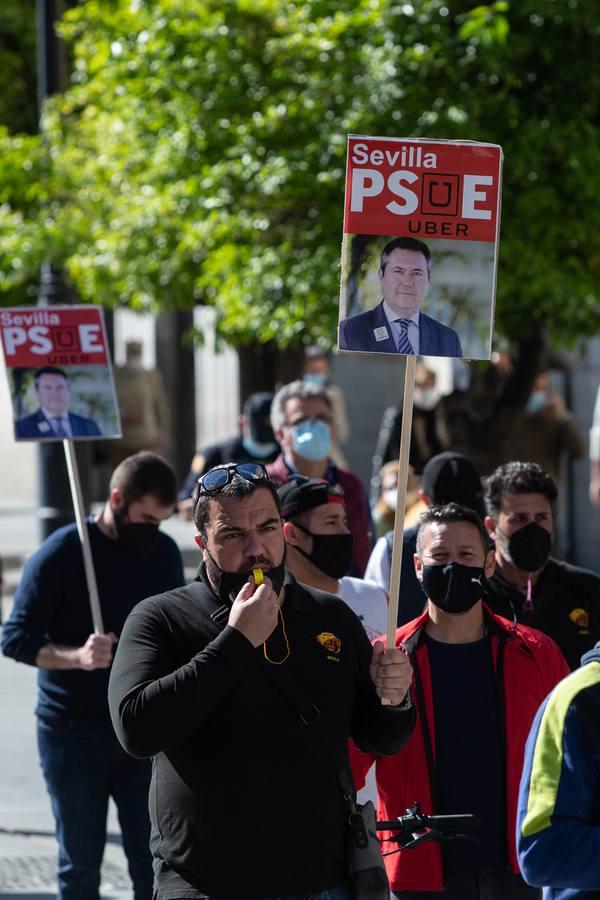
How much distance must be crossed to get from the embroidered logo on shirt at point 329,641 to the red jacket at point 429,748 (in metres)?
0.65

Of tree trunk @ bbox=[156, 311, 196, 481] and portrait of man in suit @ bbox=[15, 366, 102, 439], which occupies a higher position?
portrait of man in suit @ bbox=[15, 366, 102, 439]

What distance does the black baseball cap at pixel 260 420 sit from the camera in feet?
33.3

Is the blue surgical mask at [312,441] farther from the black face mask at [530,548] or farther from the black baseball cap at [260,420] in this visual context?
the black face mask at [530,548]

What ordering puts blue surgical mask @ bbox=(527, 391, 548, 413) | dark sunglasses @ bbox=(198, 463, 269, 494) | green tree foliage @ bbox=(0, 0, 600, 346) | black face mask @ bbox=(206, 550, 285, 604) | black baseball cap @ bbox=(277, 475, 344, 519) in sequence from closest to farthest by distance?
1. black face mask @ bbox=(206, 550, 285, 604)
2. dark sunglasses @ bbox=(198, 463, 269, 494)
3. black baseball cap @ bbox=(277, 475, 344, 519)
4. green tree foliage @ bbox=(0, 0, 600, 346)
5. blue surgical mask @ bbox=(527, 391, 548, 413)

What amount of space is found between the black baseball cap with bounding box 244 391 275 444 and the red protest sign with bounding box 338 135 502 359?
18.6ft

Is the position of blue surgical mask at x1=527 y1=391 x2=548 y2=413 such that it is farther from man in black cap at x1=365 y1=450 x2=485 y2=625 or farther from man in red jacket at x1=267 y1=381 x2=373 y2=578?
man in black cap at x1=365 y1=450 x2=485 y2=625

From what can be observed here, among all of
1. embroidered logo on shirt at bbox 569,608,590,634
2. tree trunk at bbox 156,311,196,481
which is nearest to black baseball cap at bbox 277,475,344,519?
embroidered logo on shirt at bbox 569,608,590,634

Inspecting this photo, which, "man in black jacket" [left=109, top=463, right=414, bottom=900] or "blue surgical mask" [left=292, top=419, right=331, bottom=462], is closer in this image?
"man in black jacket" [left=109, top=463, right=414, bottom=900]

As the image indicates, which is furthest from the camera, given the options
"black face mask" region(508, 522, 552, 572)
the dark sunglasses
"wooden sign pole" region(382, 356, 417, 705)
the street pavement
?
the street pavement

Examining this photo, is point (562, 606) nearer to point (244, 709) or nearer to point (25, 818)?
point (244, 709)

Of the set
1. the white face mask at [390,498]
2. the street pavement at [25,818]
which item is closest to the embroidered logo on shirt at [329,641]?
the street pavement at [25,818]

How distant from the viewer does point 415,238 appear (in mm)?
4445

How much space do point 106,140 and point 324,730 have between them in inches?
428

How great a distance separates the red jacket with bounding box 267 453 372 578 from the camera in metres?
7.58
